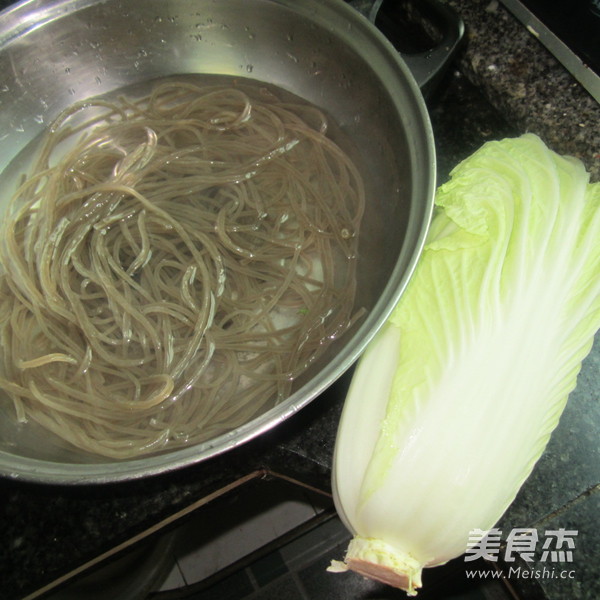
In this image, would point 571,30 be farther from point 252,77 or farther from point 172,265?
point 172,265

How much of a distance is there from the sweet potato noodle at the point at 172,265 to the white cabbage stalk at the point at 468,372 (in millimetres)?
282

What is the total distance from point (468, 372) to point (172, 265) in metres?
0.94

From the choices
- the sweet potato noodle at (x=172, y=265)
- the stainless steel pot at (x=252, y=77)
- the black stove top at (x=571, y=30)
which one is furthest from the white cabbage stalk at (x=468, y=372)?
the black stove top at (x=571, y=30)

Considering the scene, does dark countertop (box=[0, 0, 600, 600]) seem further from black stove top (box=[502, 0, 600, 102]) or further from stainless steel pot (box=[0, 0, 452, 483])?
black stove top (box=[502, 0, 600, 102])

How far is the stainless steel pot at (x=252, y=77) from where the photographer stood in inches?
45.1

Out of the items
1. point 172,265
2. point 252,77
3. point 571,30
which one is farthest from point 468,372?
point 252,77

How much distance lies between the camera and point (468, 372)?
1.21m

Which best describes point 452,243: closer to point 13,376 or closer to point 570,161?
point 570,161

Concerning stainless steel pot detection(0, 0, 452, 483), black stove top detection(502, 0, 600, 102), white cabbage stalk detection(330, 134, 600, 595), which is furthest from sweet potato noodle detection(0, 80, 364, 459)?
black stove top detection(502, 0, 600, 102)

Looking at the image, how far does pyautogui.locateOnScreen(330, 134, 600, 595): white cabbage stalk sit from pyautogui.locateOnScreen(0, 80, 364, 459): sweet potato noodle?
11.1 inches

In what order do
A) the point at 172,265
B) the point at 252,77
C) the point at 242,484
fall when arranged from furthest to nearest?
the point at 252,77 < the point at 172,265 < the point at 242,484

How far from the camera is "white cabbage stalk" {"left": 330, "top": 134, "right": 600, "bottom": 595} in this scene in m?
1.17

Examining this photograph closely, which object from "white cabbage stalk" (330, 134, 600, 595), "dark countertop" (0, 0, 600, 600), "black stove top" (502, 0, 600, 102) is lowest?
"dark countertop" (0, 0, 600, 600)

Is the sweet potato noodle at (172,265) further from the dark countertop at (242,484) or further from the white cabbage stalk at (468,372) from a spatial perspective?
the white cabbage stalk at (468,372)
